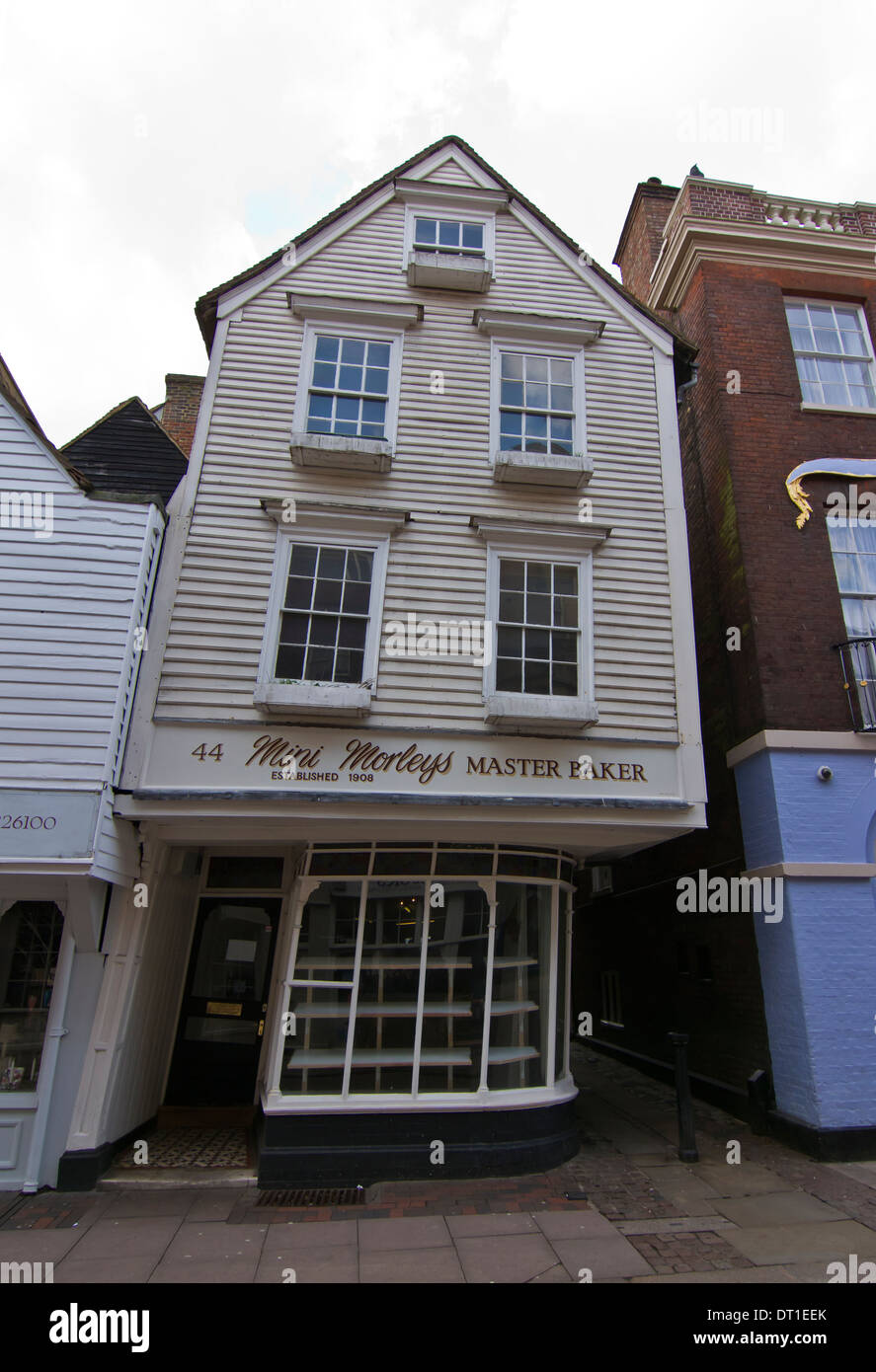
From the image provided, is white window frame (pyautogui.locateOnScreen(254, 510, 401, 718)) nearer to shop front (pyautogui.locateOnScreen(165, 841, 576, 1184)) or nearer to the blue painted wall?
shop front (pyautogui.locateOnScreen(165, 841, 576, 1184))

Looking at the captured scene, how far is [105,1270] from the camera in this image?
5.06 m

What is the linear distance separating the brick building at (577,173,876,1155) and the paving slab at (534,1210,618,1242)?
287cm

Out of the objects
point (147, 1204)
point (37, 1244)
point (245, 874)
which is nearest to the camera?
point (37, 1244)

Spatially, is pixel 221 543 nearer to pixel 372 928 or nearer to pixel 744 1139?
pixel 372 928

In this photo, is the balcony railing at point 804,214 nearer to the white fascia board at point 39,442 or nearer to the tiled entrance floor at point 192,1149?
the white fascia board at point 39,442

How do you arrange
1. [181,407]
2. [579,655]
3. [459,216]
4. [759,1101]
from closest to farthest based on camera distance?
[759,1101], [579,655], [459,216], [181,407]

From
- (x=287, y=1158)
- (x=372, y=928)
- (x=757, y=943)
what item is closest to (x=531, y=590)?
(x=372, y=928)

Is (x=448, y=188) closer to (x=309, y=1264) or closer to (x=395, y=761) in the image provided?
(x=395, y=761)

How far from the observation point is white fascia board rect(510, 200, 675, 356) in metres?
9.78

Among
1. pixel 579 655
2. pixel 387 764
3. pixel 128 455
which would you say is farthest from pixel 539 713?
pixel 128 455

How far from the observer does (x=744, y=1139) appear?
25.8 feet

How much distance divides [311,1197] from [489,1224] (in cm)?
173

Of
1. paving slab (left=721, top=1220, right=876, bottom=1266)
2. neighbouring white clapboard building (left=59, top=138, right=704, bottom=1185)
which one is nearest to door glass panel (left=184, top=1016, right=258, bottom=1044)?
neighbouring white clapboard building (left=59, top=138, right=704, bottom=1185)

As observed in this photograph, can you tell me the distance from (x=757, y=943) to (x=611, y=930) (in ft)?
15.6
